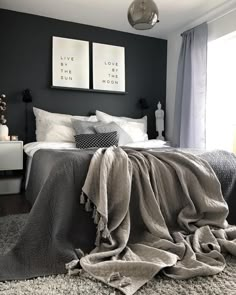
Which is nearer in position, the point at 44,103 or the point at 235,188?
the point at 235,188

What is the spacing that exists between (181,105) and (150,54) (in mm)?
1135

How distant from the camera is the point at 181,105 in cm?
417

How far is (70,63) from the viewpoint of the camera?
4082 mm

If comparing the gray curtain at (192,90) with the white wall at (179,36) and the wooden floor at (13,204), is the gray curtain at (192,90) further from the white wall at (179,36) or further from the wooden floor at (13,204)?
the wooden floor at (13,204)

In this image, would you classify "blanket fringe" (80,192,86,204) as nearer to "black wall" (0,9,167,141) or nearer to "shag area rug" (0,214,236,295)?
"shag area rug" (0,214,236,295)

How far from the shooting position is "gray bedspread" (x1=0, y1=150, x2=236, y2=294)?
5.16 ft

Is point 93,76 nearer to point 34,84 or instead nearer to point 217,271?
point 34,84

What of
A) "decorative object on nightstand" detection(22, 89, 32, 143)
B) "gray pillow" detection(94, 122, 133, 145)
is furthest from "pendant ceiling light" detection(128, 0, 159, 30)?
"decorative object on nightstand" detection(22, 89, 32, 143)

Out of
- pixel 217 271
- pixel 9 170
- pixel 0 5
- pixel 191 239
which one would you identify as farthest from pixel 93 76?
pixel 217 271

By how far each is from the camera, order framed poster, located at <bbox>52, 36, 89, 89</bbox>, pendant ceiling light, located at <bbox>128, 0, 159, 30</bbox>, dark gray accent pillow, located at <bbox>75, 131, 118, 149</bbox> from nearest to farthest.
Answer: pendant ceiling light, located at <bbox>128, 0, 159, 30</bbox> < dark gray accent pillow, located at <bbox>75, 131, 118, 149</bbox> < framed poster, located at <bbox>52, 36, 89, 89</bbox>

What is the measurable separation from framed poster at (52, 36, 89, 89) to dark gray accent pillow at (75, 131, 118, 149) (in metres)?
1.14

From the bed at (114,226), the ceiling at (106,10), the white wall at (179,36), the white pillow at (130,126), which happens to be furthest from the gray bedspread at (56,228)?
the white wall at (179,36)

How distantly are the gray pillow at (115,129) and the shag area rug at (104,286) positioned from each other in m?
2.14

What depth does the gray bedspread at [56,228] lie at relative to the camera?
1.57m
